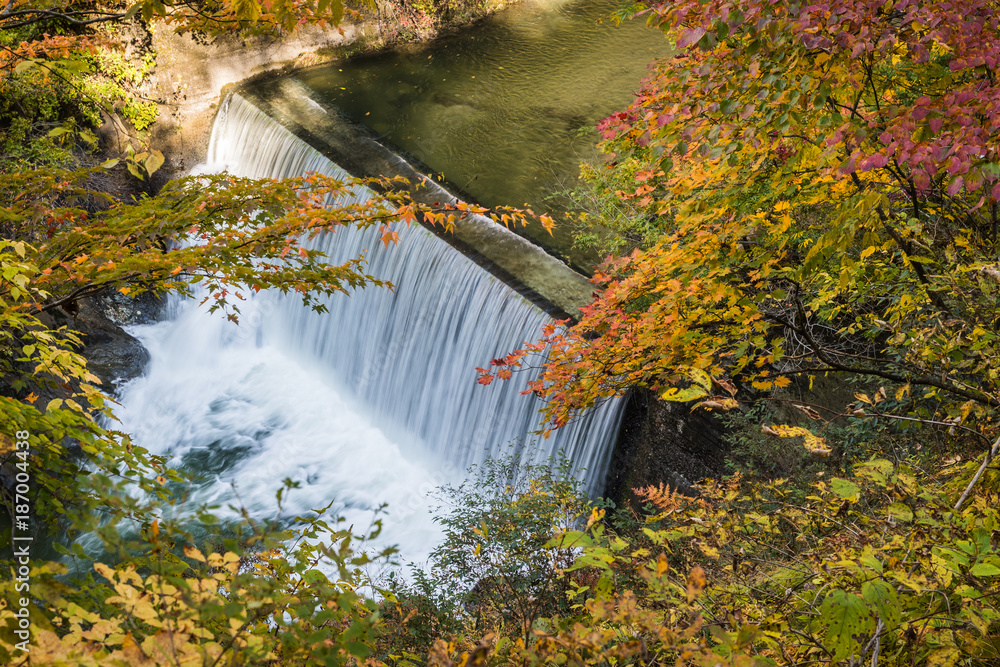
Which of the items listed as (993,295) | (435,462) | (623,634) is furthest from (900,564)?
(435,462)

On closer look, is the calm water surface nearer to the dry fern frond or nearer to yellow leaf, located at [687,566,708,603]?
the dry fern frond

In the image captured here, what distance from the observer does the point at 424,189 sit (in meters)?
10.4

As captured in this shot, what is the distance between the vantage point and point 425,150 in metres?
12.0

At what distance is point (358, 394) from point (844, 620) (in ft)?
30.3

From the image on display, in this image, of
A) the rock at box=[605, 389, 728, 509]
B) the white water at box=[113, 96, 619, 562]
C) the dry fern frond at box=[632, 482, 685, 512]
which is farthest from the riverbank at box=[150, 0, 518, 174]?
the dry fern frond at box=[632, 482, 685, 512]

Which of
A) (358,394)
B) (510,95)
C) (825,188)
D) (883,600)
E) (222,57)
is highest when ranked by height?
(510,95)

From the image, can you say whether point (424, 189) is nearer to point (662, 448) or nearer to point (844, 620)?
point (662, 448)

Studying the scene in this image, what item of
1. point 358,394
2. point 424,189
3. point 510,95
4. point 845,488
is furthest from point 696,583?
point 510,95

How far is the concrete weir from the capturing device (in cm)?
802

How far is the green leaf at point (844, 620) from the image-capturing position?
1.65 meters

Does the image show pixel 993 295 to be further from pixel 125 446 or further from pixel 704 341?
pixel 125 446

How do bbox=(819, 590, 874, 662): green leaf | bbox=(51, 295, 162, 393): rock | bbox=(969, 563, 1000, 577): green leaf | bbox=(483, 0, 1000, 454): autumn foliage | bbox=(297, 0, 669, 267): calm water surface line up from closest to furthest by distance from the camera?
bbox=(819, 590, 874, 662): green leaf → bbox=(969, 563, 1000, 577): green leaf → bbox=(483, 0, 1000, 454): autumn foliage → bbox=(51, 295, 162, 393): rock → bbox=(297, 0, 669, 267): calm water surface

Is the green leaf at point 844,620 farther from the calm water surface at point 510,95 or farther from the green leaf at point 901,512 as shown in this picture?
the calm water surface at point 510,95

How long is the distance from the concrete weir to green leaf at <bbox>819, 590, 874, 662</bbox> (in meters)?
5.02
